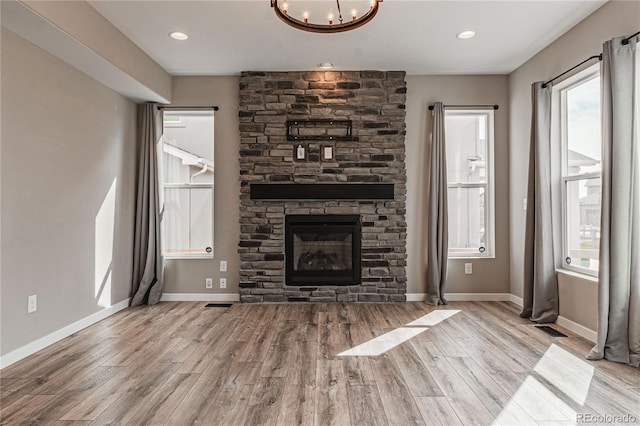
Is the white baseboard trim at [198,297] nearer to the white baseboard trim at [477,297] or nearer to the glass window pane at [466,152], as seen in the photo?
the white baseboard trim at [477,297]

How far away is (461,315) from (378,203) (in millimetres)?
1552

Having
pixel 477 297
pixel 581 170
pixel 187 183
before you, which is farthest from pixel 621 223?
pixel 187 183

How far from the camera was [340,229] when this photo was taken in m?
4.70

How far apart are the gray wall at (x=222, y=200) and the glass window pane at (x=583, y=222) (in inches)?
140

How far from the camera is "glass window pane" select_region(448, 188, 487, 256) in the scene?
4852 mm

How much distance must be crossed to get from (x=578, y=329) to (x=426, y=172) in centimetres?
225

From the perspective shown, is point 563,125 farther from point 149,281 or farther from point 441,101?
point 149,281

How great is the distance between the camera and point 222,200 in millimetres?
4789

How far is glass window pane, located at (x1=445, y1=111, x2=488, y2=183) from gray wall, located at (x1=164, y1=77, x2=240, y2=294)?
2.64 meters

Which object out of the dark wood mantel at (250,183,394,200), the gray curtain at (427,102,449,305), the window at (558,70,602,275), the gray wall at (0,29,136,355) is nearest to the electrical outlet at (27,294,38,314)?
the gray wall at (0,29,136,355)

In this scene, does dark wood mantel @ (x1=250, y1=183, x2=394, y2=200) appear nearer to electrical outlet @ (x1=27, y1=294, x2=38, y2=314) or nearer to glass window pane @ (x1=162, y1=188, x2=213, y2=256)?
glass window pane @ (x1=162, y1=188, x2=213, y2=256)

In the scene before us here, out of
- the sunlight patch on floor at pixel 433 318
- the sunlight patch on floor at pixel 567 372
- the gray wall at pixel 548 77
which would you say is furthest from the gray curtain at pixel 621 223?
the sunlight patch on floor at pixel 433 318

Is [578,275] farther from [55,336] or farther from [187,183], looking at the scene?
[55,336]

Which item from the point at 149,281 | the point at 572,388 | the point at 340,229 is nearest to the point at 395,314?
the point at 340,229
